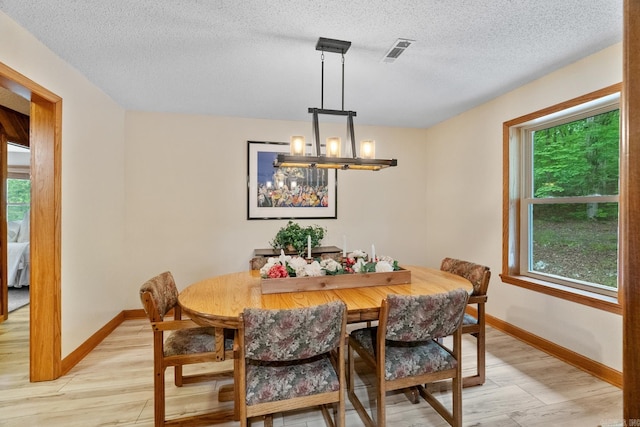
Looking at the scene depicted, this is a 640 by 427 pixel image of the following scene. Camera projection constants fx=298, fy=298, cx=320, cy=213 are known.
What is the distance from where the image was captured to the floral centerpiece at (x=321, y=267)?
200 cm

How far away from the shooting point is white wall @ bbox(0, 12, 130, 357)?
2.14 meters

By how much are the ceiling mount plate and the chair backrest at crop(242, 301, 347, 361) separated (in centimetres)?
174

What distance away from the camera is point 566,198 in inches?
105

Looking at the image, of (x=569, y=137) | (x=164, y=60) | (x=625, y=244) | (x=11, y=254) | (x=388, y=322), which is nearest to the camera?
(x=625, y=244)

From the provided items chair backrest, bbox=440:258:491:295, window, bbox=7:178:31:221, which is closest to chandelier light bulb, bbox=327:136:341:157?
chair backrest, bbox=440:258:491:295

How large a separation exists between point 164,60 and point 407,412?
3084 millimetres

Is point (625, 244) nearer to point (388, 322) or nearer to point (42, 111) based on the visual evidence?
point (388, 322)

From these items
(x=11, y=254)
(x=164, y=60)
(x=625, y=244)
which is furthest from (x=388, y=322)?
(x=11, y=254)

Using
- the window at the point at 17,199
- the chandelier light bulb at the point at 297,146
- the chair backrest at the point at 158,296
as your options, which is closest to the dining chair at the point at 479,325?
the chandelier light bulb at the point at 297,146

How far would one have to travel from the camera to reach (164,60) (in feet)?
7.69

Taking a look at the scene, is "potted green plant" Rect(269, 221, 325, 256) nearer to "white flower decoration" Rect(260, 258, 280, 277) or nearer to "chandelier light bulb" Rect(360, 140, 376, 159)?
"white flower decoration" Rect(260, 258, 280, 277)

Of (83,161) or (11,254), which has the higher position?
(83,161)

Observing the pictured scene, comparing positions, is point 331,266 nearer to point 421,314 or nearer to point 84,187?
point 421,314

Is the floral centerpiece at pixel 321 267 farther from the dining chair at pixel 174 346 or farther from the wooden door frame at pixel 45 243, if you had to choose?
the wooden door frame at pixel 45 243
